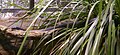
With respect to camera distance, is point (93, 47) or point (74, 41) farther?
point (74, 41)

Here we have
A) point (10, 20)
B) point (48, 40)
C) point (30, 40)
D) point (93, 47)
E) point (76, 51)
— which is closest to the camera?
point (93, 47)

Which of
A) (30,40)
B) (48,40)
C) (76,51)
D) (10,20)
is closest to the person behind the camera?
(76,51)

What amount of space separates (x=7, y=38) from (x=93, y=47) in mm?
544

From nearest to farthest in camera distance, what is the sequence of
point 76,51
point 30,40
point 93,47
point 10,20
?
1. point 93,47
2. point 76,51
3. point 30,40
4. point 10,20

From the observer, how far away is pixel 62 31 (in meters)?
1.25

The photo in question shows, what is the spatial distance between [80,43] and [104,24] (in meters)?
0.13

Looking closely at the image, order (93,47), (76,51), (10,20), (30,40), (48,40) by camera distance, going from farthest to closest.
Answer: (10,20) → (30,40) → (48,40) → (76,51) → (93,47)

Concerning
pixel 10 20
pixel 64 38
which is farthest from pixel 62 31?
pixel 10 20

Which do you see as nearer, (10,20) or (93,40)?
(93,40)

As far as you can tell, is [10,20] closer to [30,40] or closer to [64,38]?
[30,40]

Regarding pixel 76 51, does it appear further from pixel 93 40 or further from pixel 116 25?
pixel 116 25

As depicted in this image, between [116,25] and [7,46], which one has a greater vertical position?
[116,25]

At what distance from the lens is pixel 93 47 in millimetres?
1002

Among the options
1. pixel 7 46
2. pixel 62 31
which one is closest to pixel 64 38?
pixel 62 31
